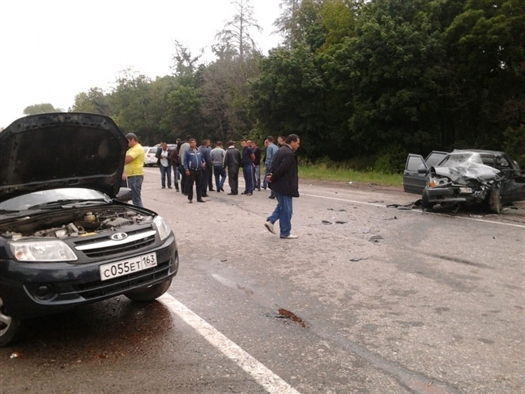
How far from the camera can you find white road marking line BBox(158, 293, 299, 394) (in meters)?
3.09

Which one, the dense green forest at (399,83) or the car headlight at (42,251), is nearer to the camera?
the car headlight at (42,251)

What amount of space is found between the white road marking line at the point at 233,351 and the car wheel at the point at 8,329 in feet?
4.53

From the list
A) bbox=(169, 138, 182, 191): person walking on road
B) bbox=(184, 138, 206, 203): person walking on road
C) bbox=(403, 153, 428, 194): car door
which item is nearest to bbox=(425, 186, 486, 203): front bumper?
bbox=(403, 153, 428, 194): car door

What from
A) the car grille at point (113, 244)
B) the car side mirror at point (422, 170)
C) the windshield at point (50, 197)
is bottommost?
the car grille at point (113, 244)

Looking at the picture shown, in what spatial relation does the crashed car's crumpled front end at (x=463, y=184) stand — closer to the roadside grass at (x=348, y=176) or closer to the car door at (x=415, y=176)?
the car door at (x=415, y=176)

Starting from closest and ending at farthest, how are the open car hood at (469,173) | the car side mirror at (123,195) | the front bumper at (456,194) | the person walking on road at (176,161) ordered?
the car side mirror at (123,195) < the front bumper at (456,194) < the open car hood at (469,173) < the person walking on road at (176,161)

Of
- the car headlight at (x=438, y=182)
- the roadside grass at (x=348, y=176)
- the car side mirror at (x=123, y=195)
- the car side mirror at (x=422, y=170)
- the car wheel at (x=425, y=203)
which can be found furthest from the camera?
the roadside grass at (x=348, y=176)

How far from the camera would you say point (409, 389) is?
304 centimetres

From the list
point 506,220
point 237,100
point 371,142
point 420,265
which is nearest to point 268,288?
point 420,265

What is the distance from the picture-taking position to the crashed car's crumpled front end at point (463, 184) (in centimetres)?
1017

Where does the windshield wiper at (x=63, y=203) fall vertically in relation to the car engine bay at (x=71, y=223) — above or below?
above

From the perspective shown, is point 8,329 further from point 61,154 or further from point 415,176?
point 415,176

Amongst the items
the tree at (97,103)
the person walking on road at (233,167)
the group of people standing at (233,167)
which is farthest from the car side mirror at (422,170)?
the tree at (97,103)

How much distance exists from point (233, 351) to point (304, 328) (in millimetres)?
773
